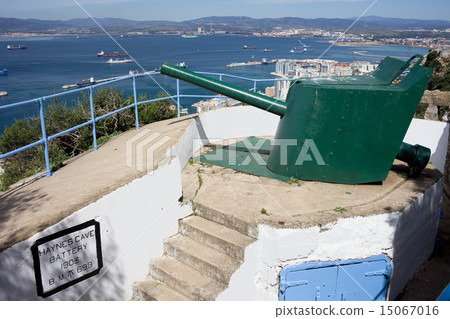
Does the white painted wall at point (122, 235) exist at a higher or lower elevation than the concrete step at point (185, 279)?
higher

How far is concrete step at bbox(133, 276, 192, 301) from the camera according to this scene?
3842 mm

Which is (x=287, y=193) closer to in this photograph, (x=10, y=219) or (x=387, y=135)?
(x=387, y=135)

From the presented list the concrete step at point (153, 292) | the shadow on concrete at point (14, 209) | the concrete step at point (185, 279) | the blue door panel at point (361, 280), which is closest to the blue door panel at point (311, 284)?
the blue door panel at point (361, 280)

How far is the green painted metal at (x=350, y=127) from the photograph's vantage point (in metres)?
4.98

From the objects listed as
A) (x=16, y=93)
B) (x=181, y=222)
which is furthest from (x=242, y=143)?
(x=16, y=93)

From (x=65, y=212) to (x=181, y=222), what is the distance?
158cm

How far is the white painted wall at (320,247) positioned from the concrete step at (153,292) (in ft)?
1.61

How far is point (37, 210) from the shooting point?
3447mm

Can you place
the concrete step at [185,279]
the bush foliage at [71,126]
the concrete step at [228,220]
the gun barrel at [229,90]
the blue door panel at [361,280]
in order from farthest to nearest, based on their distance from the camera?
the bush foliage at [71,126], the gun barrel at [229,90], the blue door panel at [361,280], the concrete step at [228,220], the concrete step at [185,279]

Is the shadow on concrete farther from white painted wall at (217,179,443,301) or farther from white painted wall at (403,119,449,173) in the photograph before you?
white painted wall at (403,119,449,173)

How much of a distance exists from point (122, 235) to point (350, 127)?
10.5 feet

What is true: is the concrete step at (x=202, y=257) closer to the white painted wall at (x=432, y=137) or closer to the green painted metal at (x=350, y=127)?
the green painted metal at (x=350, y=127)

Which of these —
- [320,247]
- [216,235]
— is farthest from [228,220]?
[320,247]

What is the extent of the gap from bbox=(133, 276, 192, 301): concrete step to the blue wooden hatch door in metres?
1.17
